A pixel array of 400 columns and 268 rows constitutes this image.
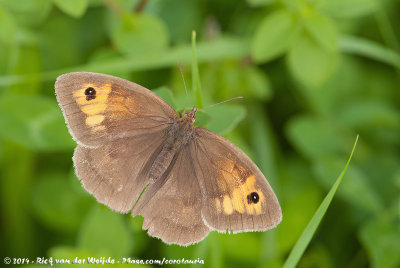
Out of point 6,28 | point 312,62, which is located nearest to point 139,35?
point 6,28

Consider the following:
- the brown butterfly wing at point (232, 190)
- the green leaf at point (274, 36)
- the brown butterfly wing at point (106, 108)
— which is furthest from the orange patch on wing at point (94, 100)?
the green leaf at point (274, 36)

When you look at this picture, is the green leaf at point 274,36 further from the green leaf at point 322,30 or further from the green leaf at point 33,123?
the green leaf at point 33,123

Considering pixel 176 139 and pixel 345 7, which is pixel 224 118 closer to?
pixel 176 139

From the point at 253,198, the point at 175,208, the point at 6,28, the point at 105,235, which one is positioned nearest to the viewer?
the point at 253,198

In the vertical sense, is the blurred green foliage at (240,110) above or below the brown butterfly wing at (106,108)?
below

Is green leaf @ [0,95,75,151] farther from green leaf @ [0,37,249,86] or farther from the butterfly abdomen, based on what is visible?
the butterfly abdomen

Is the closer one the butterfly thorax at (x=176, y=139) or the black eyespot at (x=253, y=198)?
the black eyespot at (x=253, y=198)

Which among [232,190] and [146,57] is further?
[146,57]

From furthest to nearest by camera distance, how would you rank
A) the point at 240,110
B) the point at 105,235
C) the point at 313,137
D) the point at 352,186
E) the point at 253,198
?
the point at 313,137
the point at 352,186
the point at 105,235
the point at 240,110
the point at 253,198
